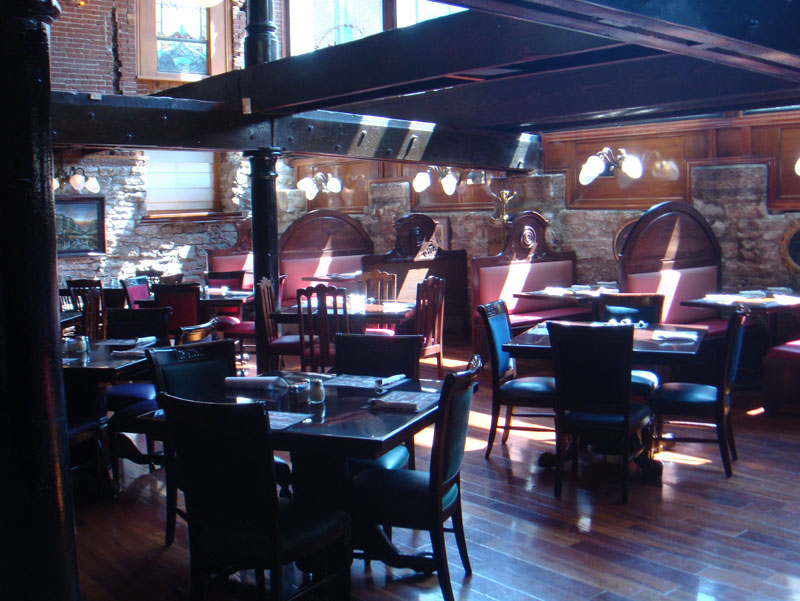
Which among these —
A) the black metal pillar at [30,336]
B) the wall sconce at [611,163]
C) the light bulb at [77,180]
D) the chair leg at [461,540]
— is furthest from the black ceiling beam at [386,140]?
the light bulb at [77,180]

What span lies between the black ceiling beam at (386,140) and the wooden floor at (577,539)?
2.20 m

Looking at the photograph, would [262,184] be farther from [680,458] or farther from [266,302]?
[680,458]

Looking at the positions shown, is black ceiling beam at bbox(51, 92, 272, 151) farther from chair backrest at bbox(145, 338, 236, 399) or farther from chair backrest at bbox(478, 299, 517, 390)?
chair backrest at bbox(478, 299, 517, 390)

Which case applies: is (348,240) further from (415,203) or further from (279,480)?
(279,480)

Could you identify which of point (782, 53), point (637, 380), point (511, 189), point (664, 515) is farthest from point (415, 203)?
point (782, 53)

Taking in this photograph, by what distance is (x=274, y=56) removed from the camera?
5258 millimetres

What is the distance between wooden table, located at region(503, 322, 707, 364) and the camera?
14.7 ft

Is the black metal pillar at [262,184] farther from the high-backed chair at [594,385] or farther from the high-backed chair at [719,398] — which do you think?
the high-backed chair at [719,398]

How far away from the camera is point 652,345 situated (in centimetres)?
467

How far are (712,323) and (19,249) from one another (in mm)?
6476

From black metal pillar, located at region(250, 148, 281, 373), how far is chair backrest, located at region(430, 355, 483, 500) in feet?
10.9

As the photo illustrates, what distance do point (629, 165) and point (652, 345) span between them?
3454 mm

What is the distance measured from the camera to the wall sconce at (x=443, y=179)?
9312 millimetres

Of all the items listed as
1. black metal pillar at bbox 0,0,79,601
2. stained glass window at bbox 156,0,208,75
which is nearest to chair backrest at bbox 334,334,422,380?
black metal pillar at bbox 0,0,79,601
